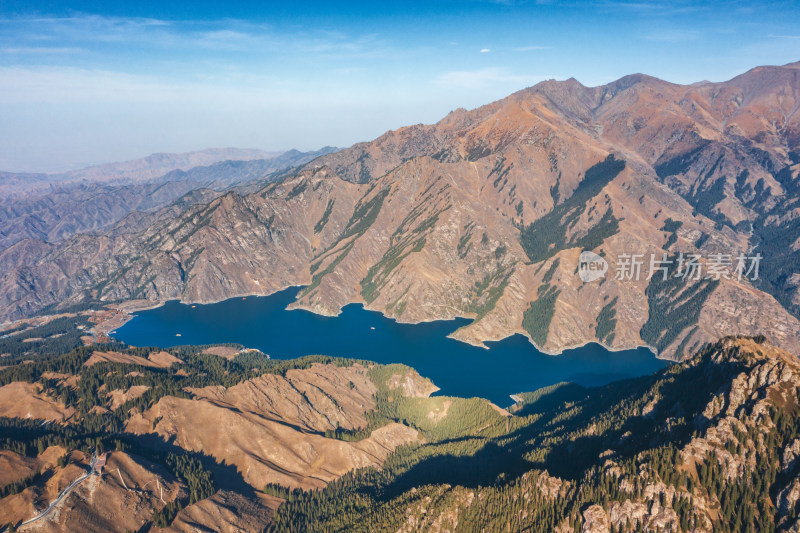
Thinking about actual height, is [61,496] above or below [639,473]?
below

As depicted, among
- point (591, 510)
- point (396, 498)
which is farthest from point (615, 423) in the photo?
point (396, 498)

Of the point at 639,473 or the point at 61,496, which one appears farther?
the point at 61,496

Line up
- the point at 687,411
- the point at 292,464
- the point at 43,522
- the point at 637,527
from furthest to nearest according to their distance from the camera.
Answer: the point at 292,464 < the point at 687,411 < the point at 43,522 < the point at 637,527

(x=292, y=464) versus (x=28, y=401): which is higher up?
(x=28, y=401)

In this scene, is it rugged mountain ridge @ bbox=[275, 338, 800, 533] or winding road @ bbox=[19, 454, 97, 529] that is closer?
rugged mountain ridge @ bbox=[275, 338, 800, 533]

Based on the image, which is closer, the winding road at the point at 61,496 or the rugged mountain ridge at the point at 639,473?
the rugged mountain ridge at the point at 639,473

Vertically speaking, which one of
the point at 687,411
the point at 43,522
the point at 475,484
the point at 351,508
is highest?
the point at 687,411

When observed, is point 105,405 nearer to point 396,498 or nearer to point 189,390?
point 189,390

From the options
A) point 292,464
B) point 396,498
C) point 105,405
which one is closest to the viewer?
point 396,498

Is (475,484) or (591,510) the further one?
(475,484)
